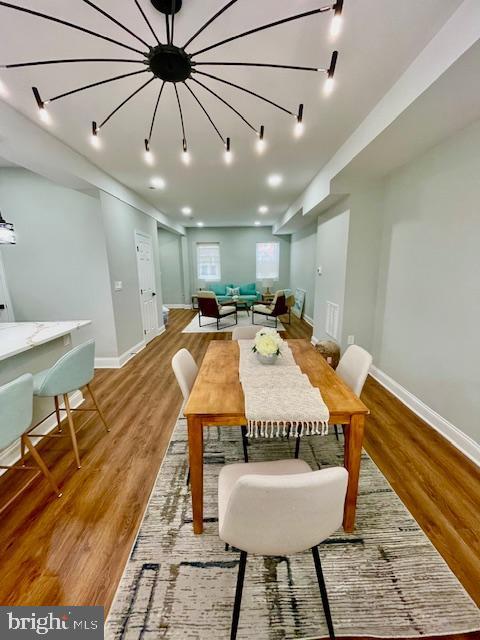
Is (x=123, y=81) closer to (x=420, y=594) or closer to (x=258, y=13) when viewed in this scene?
(x=258, y=13)

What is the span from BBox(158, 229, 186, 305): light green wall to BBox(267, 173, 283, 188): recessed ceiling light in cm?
476

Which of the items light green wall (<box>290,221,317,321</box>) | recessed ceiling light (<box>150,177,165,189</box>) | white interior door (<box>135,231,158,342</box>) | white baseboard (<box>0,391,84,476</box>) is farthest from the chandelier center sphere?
light green wall (<box>290,221,317,321</box>)

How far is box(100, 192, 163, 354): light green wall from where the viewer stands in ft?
11.8

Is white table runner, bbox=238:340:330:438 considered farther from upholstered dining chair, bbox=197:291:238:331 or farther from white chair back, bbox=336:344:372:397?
upholstered dining chair, bbox=197:291:238:331

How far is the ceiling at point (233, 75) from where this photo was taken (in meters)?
1.31

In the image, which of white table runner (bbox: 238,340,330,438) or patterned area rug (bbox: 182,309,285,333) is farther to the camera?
patterned area rug (bbox: 182,309,285,333)

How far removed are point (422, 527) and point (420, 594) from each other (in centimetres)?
36

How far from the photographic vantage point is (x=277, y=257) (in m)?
8.47

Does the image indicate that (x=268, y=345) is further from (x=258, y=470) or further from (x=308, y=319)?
(x=308, y=319)

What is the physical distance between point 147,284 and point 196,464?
424 cm

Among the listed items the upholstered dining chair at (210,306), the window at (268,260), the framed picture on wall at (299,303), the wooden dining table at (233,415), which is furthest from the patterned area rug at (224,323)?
the wooden dining table at (233,415)

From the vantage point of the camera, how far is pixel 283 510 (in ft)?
2.50

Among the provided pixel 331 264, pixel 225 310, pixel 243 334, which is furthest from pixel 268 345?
pixel 225 310

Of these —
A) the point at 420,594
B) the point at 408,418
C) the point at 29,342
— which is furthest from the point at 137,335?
the point at 420,594
